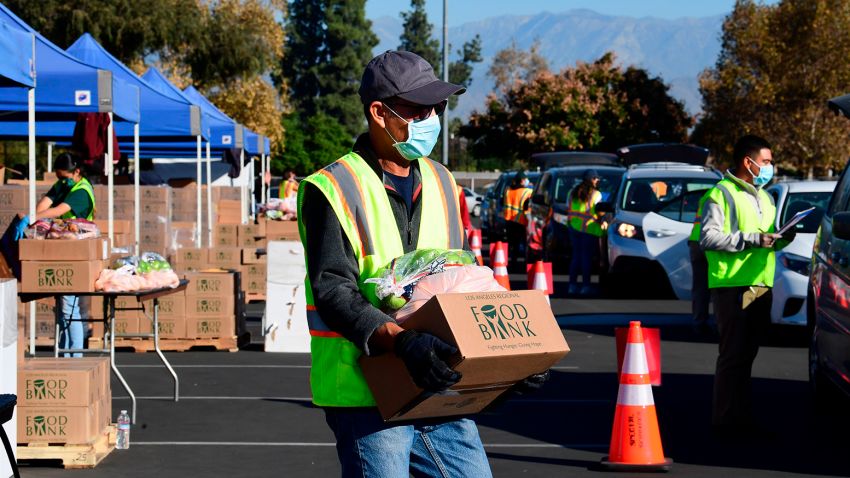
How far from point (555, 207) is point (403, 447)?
19.2 m

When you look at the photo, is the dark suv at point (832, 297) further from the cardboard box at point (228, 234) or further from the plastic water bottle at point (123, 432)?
the cardboard box at point (228, 234)

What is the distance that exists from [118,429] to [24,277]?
153cm

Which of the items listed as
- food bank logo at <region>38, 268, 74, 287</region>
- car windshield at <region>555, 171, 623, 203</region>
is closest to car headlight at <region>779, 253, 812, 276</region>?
food bank logo at <region>38, 268, 74, 287</region>

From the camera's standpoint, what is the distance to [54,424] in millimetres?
8391

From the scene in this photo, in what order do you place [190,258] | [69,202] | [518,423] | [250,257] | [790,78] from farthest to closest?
[790,78]
[250,257]
[190,258]
[69,202]
[518,423]

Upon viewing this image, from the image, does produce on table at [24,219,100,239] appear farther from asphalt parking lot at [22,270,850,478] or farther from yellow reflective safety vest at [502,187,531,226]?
yellow reflective safety vest at [502,187,531,226]

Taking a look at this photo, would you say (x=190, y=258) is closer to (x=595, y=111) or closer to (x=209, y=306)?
(x=209, y=306)

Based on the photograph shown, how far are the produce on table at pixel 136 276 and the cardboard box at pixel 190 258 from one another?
248 inches

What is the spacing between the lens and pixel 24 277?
967 cm

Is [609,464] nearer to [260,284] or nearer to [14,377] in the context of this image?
[14,377]

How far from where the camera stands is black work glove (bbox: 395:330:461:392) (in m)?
3.76

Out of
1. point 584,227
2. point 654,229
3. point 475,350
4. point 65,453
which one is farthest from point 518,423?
point 584,227

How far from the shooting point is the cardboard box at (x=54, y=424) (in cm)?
837

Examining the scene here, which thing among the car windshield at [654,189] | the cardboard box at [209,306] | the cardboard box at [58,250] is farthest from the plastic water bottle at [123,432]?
the car windshield at [654,189]
